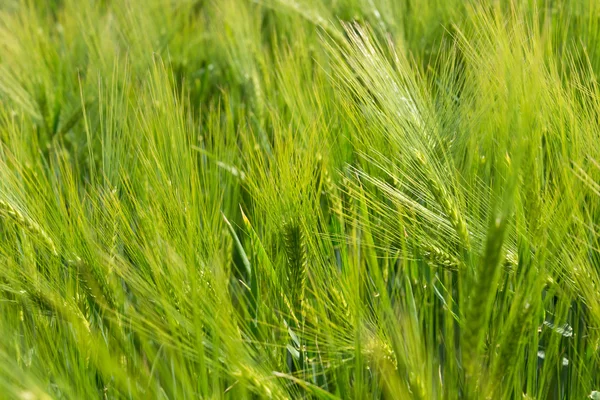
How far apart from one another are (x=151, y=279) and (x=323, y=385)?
0.64 ft

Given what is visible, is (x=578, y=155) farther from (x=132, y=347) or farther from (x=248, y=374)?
(x=132, y=347)

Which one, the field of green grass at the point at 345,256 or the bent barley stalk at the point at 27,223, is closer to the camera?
the field of green grass at the point at 345,256

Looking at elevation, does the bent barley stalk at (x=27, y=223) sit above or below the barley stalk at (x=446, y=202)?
below

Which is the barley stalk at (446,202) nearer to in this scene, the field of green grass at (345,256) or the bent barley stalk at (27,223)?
the field of green grass at (345,256)

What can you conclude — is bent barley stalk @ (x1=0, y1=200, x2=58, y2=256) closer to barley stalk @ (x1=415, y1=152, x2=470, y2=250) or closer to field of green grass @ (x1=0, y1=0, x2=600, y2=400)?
field of green grass @ (x1=0, y1=0, x2=600, y2=400)

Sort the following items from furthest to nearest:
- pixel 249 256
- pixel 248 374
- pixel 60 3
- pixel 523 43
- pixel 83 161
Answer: pixel 60 3 < pixel 83 161 < pixel 249 256 < pixel 523 43 < pixel 248 374

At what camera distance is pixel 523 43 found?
65 centimetres

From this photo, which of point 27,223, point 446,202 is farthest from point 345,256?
point 27,223

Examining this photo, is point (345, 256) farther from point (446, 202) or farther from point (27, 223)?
point (27, 223)

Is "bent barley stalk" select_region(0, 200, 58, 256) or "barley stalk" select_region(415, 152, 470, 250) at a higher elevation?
"barley stalk" select_region(415, 152, 470, 250)

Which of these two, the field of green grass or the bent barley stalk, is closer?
the field of green grass

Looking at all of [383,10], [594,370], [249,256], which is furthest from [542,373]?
[383,10]

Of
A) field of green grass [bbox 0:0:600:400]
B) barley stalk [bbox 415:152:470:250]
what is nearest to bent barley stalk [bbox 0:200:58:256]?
field of green grass [bbox 0:0:600:400]

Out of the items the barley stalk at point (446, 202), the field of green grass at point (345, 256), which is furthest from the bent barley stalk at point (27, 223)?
the barley stalk at point (446, 202)
